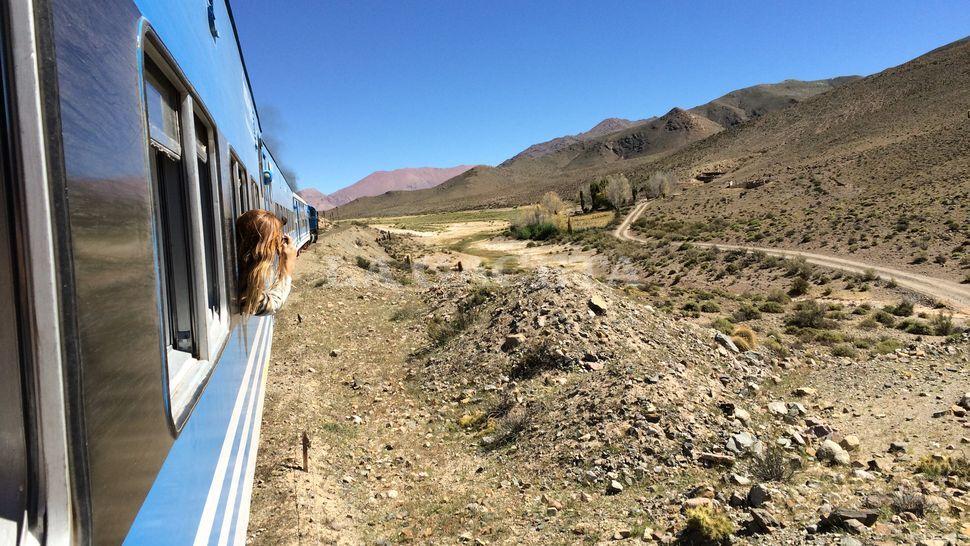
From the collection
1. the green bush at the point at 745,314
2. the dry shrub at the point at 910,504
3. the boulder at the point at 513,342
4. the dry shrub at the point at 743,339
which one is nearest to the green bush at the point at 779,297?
the green bush at the point at 745,314

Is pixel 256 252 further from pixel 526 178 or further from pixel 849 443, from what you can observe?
pixel 526 178

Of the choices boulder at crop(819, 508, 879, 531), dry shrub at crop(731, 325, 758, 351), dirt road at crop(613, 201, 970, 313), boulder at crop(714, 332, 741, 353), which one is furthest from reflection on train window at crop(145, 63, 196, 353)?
dirt road at crop(613, 201, 970, 313)

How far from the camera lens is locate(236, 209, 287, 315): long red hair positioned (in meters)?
3.43

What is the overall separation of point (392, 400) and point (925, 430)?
7.78 metres

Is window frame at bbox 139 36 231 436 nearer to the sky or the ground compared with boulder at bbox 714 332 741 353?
nearer to the sky

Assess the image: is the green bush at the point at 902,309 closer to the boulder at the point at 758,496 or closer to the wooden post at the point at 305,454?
the boulder at the point at 758,496

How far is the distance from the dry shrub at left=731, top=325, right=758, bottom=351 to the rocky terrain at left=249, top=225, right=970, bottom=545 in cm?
17

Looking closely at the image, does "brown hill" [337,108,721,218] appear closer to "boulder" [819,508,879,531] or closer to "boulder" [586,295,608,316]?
"boulder" [586,295,608,316]

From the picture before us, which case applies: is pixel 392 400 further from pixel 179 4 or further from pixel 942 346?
pixel 942 346

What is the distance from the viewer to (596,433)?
732 cm

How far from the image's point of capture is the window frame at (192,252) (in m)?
1.83

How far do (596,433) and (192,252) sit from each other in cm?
597

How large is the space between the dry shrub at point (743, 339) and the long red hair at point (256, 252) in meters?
10.9

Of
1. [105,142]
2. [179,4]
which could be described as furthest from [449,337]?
[105,142]
